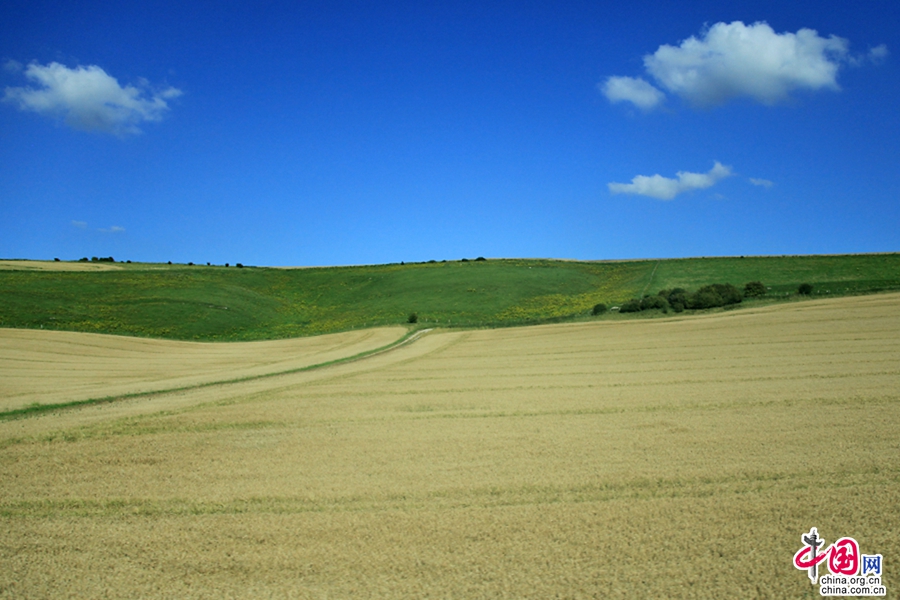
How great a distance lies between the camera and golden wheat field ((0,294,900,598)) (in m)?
6.52

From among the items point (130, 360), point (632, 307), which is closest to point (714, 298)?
point (632, 307)

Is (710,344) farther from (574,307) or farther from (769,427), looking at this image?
(574,307)

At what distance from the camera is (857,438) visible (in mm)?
10930

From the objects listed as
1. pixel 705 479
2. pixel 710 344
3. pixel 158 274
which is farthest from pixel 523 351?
pixel 158 274

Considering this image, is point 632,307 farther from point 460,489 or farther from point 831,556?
point 831,556

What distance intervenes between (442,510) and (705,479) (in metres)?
3.96

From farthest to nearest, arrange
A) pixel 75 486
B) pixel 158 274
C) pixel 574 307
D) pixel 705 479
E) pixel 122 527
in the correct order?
pixel 158 274 < pixel 574 307 < pixel 75 486 < pixel 705 479 < pixel 122 527

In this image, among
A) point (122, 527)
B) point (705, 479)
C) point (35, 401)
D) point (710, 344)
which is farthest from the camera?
point (710, 344)

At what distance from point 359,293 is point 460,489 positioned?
6516cm

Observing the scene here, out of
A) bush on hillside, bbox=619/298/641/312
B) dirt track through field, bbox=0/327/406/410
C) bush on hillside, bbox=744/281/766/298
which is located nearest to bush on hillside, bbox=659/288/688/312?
bush on hillside, bbox=619/298/641/312

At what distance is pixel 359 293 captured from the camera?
7319 centimetres

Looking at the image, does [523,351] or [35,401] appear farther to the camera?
[523,351]

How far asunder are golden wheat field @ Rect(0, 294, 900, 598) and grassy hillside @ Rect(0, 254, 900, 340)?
32310 mm

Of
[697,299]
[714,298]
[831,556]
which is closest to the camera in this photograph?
[831,556]
